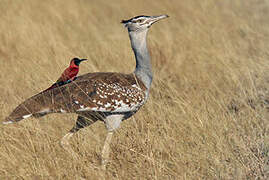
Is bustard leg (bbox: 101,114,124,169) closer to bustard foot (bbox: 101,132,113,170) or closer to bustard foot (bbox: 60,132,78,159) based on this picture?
bustard foot (bbox: 101,132,113,170)

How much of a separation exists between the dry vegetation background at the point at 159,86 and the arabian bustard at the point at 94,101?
17 centimetres

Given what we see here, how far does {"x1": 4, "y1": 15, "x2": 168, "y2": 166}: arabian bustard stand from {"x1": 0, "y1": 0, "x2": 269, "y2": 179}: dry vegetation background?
0.54 feet

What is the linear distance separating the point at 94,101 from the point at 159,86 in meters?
1.79

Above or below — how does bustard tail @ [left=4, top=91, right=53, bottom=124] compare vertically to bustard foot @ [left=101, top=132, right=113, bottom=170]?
above

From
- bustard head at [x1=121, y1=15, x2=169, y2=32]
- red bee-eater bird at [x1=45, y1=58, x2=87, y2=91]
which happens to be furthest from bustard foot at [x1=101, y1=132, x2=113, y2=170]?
bustard head at [x1=121, y1=15, x2=169, y2=32]

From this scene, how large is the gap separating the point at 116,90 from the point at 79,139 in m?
0.52

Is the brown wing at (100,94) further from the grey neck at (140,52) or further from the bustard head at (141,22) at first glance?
the bustard head at (141,22)

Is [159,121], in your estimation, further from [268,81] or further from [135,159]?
[268,81]

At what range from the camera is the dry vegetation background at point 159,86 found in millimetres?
4184

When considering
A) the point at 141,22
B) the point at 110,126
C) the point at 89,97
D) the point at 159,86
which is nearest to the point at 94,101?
the point at 89,97

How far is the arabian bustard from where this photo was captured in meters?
4.34

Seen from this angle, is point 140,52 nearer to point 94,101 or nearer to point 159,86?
point 94,101

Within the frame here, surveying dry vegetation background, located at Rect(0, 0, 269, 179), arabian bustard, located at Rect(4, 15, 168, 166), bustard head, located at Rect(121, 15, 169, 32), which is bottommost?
dry vegetation background, located at Rect(0, 0, 269, 179)

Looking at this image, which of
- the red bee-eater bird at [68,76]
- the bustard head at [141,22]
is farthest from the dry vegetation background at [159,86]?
the bustard head at [141,22]
